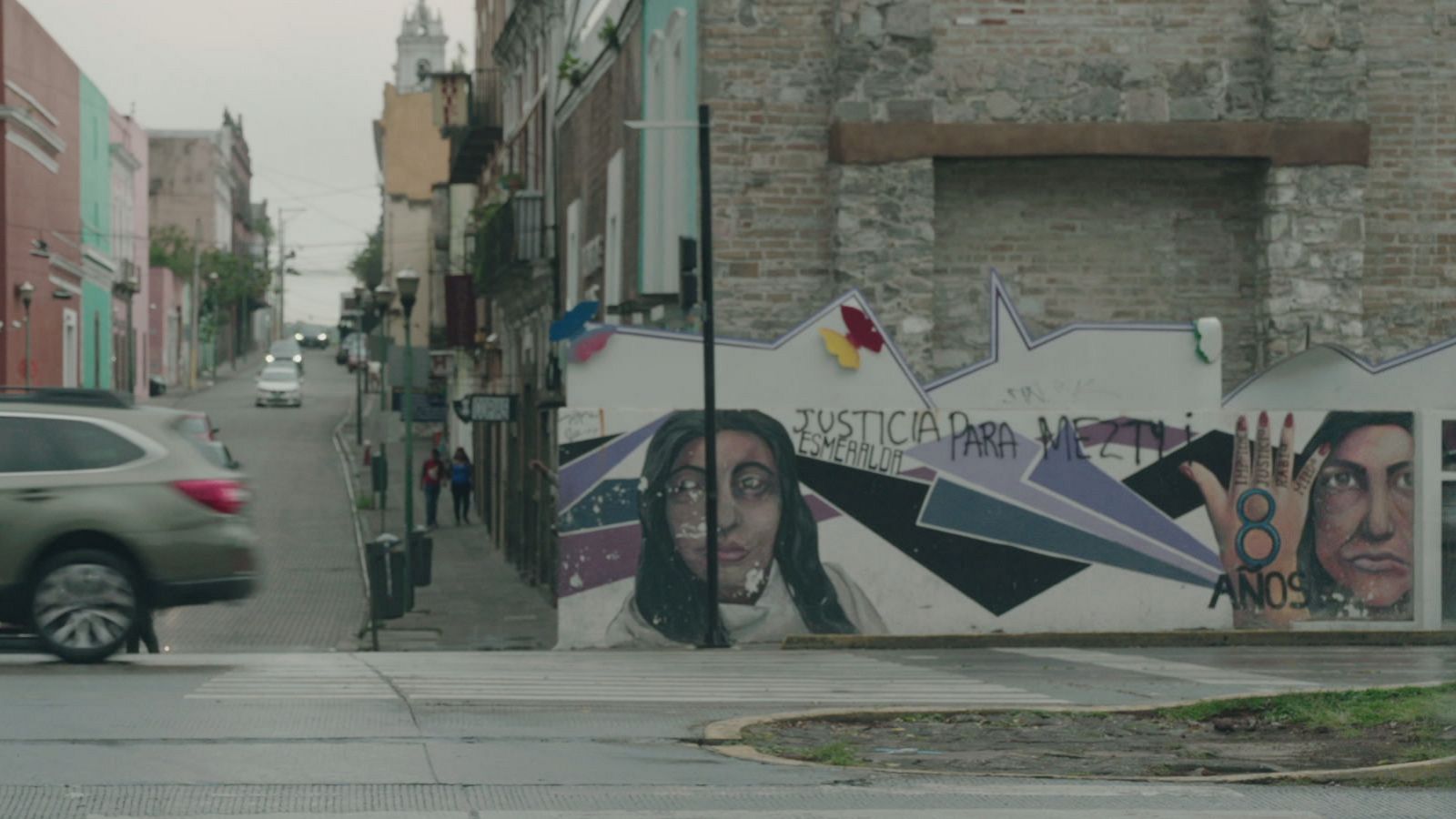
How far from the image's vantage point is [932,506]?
20.0 meters

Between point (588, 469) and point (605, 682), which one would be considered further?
point (588, 469)

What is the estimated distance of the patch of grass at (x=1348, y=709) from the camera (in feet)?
35.7

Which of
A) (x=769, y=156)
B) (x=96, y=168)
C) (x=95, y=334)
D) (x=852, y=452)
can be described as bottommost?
(x=852, y=452)

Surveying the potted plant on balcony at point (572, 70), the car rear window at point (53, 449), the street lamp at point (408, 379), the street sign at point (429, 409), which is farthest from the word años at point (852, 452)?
the street sign at point (429, 409)

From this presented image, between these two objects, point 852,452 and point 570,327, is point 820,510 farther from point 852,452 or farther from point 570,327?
point 570,327

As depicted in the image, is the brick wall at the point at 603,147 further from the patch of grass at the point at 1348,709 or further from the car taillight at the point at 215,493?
the patch of grass at the point at 1348,709

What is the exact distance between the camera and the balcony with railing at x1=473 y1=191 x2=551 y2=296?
38219 mm

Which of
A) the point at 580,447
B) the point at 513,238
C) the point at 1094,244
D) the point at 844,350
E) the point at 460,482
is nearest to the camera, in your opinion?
the point at 580,447

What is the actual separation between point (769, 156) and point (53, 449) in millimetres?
9879

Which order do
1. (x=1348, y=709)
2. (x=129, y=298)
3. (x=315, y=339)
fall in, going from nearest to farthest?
1. (x=1348, y=709)
2. (x=129, y=298)
3. (x=315, y=339)

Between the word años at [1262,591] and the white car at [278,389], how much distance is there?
67929mm

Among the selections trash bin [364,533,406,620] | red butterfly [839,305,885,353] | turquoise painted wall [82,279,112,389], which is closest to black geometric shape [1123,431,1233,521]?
red butterfly [839,305,885,353]

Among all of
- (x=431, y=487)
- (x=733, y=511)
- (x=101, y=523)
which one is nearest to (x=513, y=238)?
(x=431, y=487)

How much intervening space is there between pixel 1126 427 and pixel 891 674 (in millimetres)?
5743
